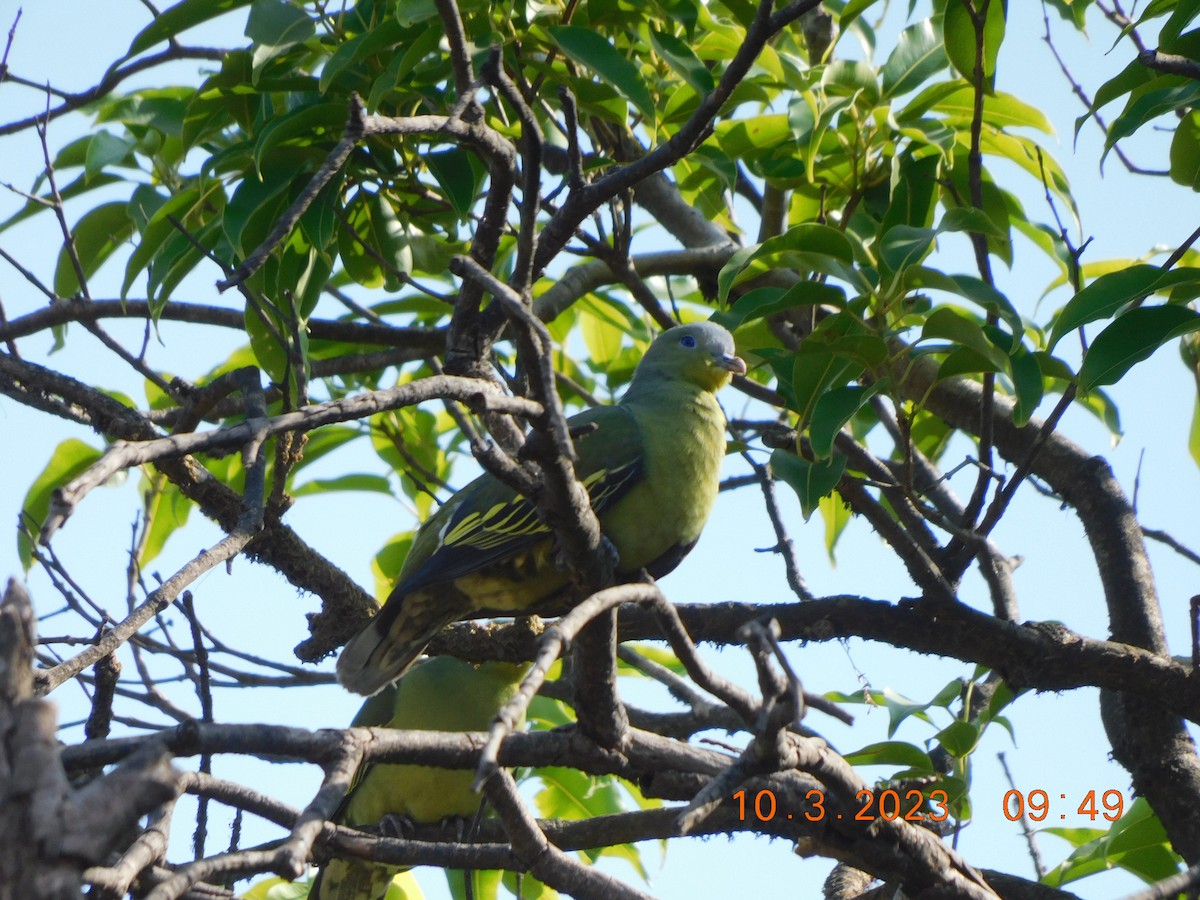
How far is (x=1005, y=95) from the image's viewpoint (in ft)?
12.1

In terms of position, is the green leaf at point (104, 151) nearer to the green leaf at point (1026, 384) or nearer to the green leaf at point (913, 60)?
the green leaf at point (913, 60)

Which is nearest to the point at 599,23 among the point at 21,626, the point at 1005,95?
the point at 1005,95

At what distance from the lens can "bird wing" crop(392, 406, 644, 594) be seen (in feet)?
11.6

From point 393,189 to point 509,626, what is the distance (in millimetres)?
1542

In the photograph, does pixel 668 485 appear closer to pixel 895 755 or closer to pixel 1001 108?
pixel 895 755

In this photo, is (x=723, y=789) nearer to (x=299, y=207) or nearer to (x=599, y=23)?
(x=299, y=207)

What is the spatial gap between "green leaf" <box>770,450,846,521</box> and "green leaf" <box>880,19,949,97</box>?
3.73ft

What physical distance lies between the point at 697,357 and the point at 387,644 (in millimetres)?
1500

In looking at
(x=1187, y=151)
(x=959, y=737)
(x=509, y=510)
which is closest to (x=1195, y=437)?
(x=1187, y=151)

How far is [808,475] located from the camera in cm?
313

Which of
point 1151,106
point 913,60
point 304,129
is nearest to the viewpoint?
point 1151,106

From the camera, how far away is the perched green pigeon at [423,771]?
179 inches

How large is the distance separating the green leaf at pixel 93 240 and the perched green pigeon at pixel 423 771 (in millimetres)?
1950

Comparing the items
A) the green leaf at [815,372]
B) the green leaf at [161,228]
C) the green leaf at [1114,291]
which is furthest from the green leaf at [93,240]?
the green leaf at [1114,291]
